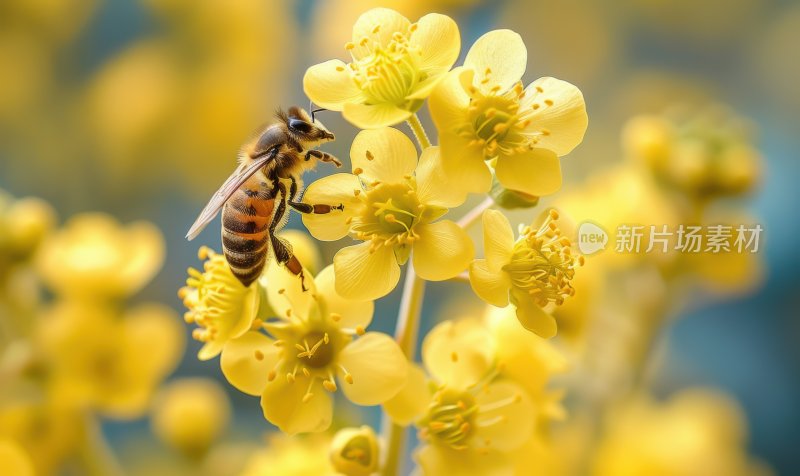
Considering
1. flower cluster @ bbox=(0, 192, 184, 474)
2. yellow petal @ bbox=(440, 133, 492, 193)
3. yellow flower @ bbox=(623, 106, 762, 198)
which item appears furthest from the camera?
yellow flower @ bbox=(623, 106, 762, 198)

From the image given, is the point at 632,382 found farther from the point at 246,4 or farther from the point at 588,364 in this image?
the point at 246,4

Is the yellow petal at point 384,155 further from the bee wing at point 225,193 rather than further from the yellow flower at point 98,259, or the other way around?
the yellow flower at point 98,259

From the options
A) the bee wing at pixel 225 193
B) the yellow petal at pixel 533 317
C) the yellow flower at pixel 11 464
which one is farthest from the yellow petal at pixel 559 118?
the yellow flower at pixel 11 464

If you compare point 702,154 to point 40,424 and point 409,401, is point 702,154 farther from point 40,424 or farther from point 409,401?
point 40,424

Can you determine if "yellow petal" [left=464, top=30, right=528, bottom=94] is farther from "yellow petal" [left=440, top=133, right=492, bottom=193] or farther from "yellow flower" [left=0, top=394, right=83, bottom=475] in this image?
"yellow flower" [left=0, top=394, right=83, bottom=475]

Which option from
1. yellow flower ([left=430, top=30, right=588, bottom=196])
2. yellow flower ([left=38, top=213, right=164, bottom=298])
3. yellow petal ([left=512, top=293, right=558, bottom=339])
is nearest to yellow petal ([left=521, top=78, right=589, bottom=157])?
yellow flower ([left=430, top=30, right=588, bottom=196])
